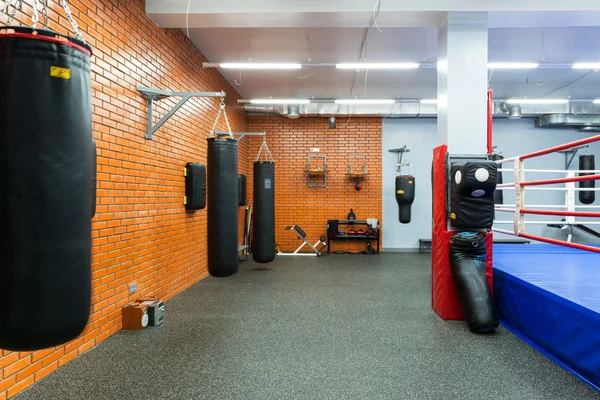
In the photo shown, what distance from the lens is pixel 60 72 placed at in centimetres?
122

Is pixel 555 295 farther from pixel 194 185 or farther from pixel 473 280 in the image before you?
pixel 194 185

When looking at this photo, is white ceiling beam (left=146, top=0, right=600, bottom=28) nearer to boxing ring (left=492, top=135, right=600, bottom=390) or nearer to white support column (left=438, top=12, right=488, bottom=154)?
white support column (left=438, top=12, right=488, bottom=154)

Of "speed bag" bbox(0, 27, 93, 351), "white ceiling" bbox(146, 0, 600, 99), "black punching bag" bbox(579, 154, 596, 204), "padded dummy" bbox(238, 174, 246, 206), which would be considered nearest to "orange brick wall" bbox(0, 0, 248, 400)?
"white ceiling" bbox(146, 0, 600, 99)

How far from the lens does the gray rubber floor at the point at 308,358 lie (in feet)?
7.31

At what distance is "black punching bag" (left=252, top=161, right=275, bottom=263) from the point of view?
4.74 metres

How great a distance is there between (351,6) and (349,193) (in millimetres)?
5180

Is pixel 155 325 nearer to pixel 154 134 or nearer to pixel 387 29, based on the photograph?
pixel 154 134

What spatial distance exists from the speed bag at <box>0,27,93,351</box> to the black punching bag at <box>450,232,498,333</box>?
323 centimetres

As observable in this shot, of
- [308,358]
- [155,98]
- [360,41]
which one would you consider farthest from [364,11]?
[308,358]

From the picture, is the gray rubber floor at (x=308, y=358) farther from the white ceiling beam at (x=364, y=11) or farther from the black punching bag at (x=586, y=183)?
the black punching bag at (x=586, y=183)

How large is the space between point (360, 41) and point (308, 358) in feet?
14.3

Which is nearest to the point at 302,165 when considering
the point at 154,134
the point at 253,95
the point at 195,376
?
the point at 253,95

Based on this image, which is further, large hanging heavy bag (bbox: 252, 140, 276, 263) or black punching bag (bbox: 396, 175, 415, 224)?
black punching bag (bbox: 396, 175, 415, 224)

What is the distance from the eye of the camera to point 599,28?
15.3 ft
